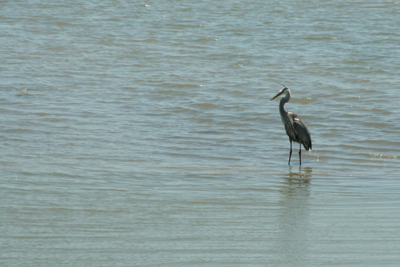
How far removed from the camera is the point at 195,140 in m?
7.74

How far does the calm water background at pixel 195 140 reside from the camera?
3678mm


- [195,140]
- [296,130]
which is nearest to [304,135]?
[296,130]

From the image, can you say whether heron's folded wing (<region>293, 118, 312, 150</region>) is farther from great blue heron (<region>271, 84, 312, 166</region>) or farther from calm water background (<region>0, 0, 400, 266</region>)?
calm water background (<region>0, 0, 400, 266</region>)

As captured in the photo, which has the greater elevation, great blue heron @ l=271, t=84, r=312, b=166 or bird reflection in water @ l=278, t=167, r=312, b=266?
bird reflection in water @ l=278, t=167, r=312, b=266

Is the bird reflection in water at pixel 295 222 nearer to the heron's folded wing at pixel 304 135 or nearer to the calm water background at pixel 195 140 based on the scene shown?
the calm water background at pixel 195 140

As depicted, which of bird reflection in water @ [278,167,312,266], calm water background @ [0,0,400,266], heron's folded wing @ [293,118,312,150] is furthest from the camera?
→ heron's folded wing @ [293,118,312,150]

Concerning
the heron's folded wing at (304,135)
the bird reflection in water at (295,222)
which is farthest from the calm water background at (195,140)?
the heron's folded wing at (304,135)

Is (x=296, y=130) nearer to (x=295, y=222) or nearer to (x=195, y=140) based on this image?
(x=195, y=140)

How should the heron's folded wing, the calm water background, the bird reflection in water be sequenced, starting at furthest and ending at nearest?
the heron's folded wing, the calm water background, the bird reflection in water

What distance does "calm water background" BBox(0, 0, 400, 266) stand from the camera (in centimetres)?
368

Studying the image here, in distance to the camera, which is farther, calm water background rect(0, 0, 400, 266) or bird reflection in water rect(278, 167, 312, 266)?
calm water background rect(0, 0, 400, 266)

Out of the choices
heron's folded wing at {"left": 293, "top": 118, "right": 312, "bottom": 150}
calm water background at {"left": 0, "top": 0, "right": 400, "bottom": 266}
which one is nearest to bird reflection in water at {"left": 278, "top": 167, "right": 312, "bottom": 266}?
calm water background at {"left": 0, "top": 0, "right": 400, "bottom": 266}

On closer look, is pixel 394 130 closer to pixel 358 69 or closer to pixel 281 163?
pixel 281 163

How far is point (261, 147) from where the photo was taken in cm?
756
